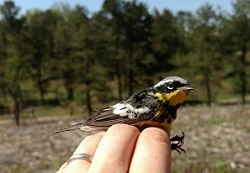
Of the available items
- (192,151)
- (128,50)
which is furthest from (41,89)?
(192,151)

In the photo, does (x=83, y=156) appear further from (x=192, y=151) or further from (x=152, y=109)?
(x=192, y=151)

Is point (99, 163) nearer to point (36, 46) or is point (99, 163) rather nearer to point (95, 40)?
point (95, 40)

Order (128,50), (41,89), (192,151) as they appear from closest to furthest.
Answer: (192,151) < (128,50) < (41,89)

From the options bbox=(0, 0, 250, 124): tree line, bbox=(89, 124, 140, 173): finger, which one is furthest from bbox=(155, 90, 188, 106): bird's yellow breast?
bbox=(0, 0, 250, 124): tree line

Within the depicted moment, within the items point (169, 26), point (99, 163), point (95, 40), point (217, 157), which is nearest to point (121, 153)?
point (99, 163)

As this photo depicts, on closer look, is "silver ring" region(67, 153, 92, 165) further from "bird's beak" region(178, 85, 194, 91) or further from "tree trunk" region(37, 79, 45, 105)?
"tree trunk" region(37, 79, 45, 105)

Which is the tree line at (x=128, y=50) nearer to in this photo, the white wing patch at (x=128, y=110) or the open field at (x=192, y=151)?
the open field at (x=192, y=151)
